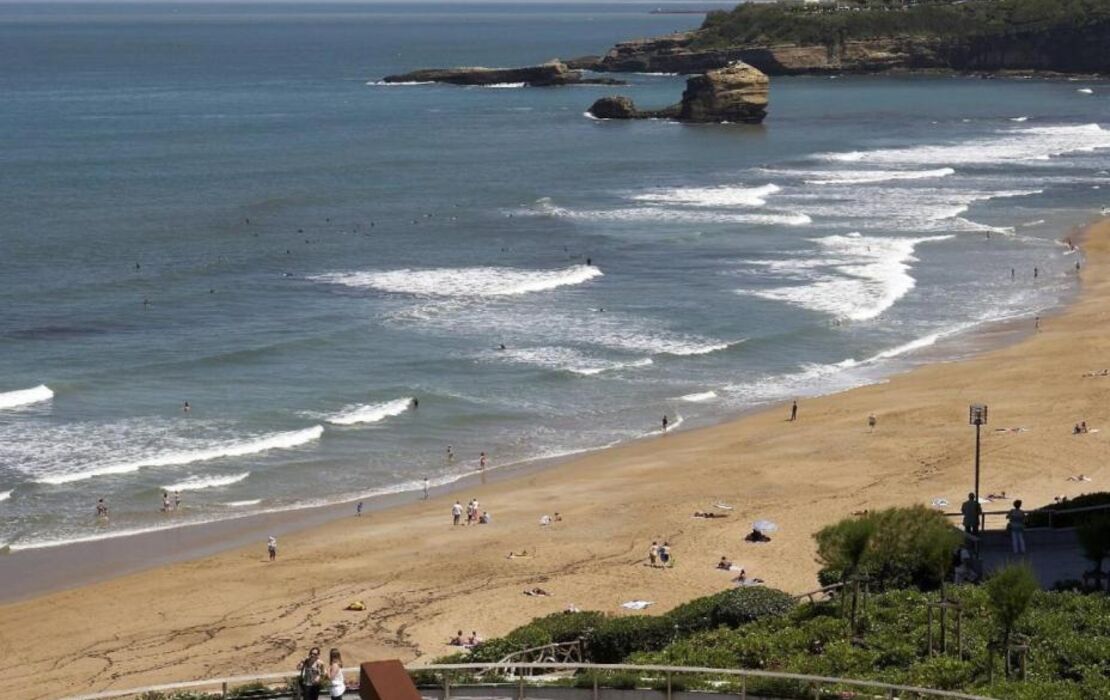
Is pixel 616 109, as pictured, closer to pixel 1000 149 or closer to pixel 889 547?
pixel 1000 149

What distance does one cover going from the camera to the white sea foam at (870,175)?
3625 inches

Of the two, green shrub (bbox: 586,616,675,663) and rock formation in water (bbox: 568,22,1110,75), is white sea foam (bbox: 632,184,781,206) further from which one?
rock formation in water (bbox: 568,22,1110,75)

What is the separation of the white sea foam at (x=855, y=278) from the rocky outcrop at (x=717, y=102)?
51.4 meters

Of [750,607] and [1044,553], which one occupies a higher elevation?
[1044,553]

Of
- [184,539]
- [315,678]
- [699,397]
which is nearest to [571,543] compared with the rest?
[184,539]

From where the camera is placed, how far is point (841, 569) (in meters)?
24.1

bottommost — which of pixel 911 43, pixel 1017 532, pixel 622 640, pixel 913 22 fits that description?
pixel 622 640

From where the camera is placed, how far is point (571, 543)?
36.0m

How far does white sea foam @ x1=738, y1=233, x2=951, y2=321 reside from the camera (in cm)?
5981

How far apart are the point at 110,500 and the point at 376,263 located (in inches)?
1168

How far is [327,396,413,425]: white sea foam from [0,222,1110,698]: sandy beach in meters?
6.01

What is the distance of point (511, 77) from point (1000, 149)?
6380cm

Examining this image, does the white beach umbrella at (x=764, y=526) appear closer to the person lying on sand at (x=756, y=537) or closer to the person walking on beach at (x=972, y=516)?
the person lying on sand at (x=756, y=537)

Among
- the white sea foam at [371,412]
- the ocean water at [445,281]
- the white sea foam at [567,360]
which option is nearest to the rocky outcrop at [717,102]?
the ocean water at [445,281]
